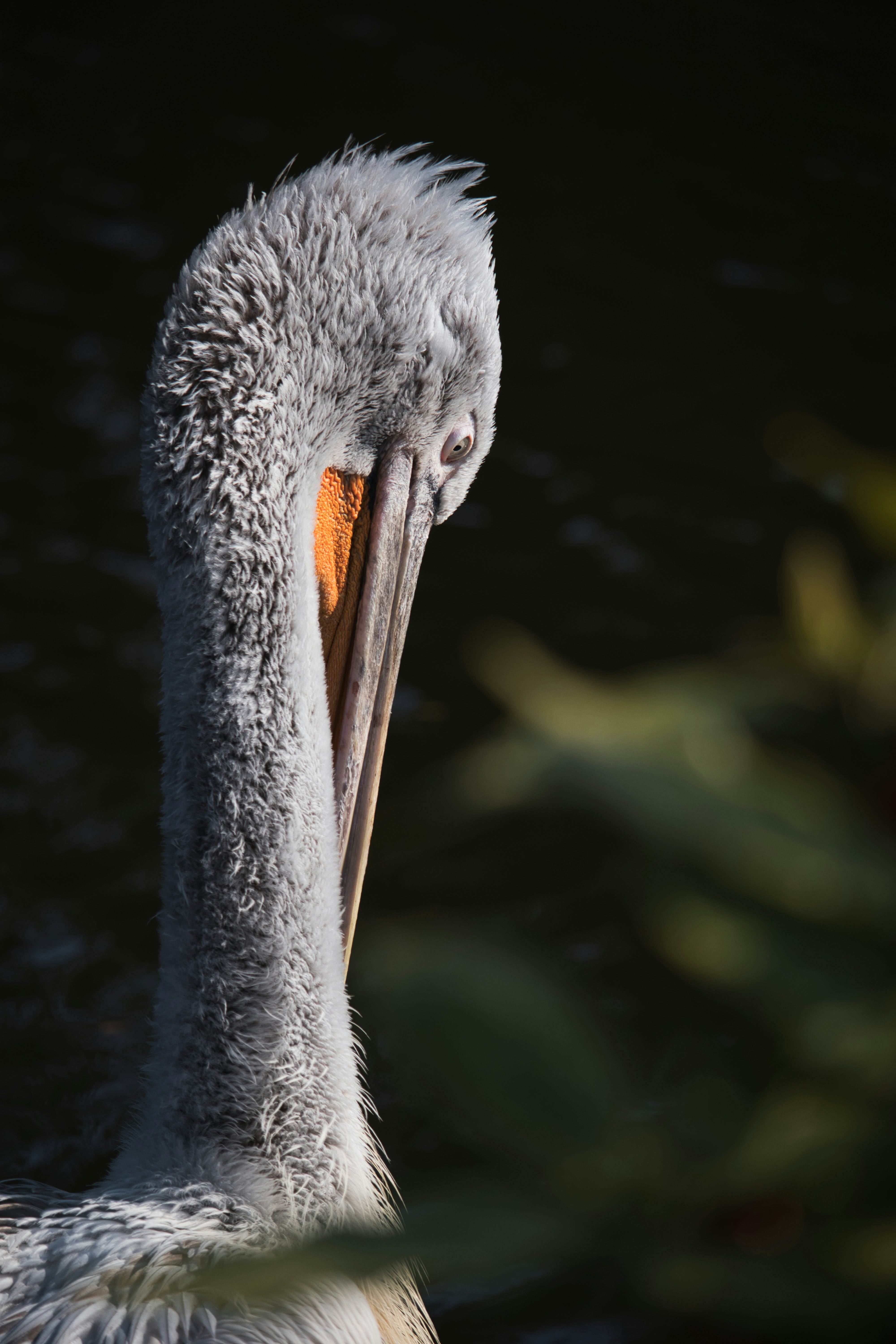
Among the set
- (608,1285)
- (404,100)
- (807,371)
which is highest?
(404,100)

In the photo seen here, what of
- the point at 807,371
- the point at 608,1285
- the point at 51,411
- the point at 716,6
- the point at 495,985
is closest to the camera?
the point at 495,985

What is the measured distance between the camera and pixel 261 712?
2328 millimetres

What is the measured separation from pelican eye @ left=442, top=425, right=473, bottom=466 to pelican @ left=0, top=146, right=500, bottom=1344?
310 mm

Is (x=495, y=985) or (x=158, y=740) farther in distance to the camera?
(x=158, y=740)

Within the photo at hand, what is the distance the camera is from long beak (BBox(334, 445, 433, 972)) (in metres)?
2.71

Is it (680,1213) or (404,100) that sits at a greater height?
(404,100)

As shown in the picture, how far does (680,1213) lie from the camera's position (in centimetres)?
61

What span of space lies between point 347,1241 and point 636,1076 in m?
0.25

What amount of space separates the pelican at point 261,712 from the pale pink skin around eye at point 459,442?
30cm

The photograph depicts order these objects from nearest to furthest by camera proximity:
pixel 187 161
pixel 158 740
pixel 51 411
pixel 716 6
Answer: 1. pixel 158 740
2. pixel 51 411
3. pixel 187 161
4. pixel 716 6

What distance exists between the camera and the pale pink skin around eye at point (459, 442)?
276 cm

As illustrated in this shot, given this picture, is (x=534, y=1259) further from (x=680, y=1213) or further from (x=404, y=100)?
(x=404, y=100)

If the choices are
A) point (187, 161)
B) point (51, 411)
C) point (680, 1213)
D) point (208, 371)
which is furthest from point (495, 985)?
point (187, 161)

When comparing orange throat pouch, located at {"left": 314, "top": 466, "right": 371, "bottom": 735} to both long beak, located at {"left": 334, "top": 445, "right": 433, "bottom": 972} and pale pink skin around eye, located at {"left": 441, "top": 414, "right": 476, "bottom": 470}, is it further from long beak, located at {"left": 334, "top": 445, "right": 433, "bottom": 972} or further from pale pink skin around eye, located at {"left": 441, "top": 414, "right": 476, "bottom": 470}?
pale pink skin around eye, located at {"left": 441, "top": 414, "right": 476, "bottom": 470}
